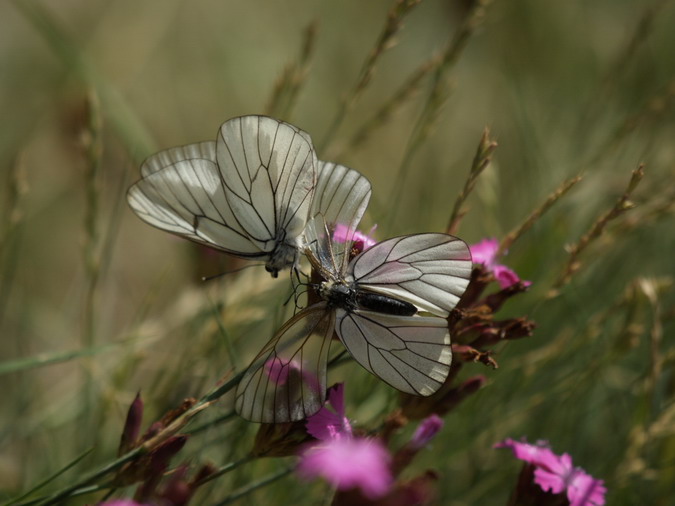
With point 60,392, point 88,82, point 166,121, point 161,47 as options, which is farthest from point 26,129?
point 88,82

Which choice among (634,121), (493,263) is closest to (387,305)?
(493,263)

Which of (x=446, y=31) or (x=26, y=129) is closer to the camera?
(x=26, y=129)

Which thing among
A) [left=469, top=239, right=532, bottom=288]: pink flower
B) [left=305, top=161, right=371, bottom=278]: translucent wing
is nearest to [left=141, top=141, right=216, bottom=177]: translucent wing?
[left=305, top=161, right=371, bottom=278]: translucent wing

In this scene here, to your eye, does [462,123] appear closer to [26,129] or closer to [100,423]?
[26,129]

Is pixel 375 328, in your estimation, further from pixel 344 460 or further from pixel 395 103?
pixel 395 103

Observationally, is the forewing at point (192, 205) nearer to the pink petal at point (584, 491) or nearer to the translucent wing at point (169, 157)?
the translucent wing at point (169, 157)

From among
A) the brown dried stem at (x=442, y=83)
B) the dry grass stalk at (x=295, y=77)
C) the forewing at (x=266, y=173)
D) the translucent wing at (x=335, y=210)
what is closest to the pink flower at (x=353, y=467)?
the translucent wing at (x=335, y=210)

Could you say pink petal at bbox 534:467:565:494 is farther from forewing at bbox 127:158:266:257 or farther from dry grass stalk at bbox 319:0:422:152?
dry grass stalk at bbox 319:0:422:152
